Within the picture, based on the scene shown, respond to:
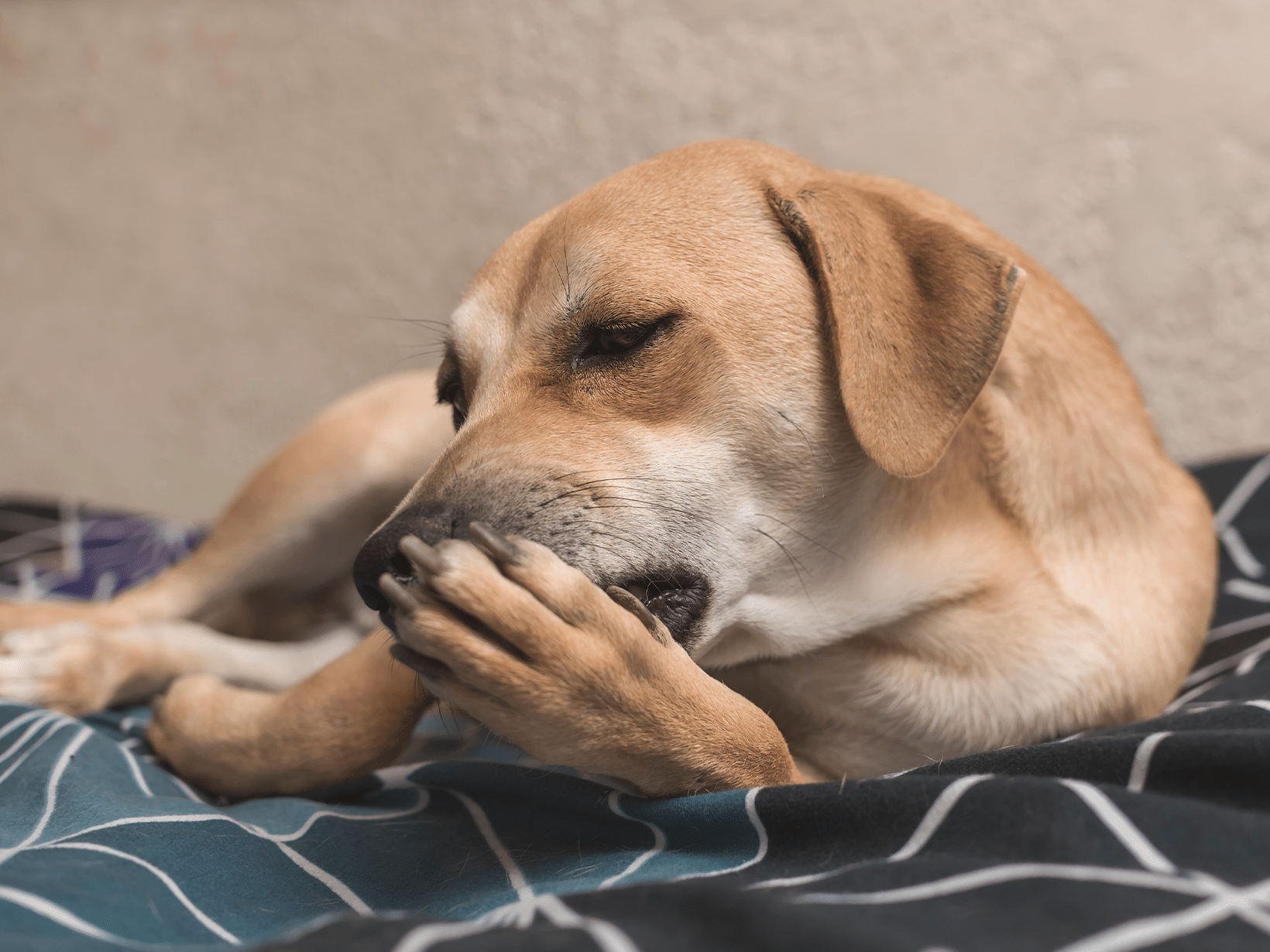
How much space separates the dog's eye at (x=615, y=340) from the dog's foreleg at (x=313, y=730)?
0.54 m

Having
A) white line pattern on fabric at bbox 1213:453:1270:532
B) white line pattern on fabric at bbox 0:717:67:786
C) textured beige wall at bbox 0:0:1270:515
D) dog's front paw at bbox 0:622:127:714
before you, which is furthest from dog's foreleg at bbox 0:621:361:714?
white line pattern on fabric at bbox 1213:453:1270:532

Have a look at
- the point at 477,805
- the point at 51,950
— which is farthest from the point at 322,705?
the point at 51,950

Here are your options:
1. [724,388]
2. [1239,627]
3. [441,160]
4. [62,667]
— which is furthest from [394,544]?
[441,160]

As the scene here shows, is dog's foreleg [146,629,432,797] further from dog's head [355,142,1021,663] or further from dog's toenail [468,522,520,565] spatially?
dog's toenail [468,522,520,565]

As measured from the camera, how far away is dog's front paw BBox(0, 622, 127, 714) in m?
1.57

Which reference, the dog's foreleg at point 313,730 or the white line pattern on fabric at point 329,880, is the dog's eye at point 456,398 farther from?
the white line pattern on fabric at point 329,880

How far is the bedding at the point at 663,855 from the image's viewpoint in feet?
2.16

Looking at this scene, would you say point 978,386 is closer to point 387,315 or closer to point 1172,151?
point 1172,151

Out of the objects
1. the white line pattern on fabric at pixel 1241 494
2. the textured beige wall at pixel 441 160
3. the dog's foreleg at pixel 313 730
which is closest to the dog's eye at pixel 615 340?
the dog's foreleg at pixel 313 730

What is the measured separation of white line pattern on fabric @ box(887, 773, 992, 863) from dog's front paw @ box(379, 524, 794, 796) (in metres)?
0.23

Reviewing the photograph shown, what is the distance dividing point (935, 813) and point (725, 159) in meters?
1.00

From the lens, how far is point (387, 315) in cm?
339

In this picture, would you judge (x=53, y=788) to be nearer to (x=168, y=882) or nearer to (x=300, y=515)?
(x=168, y=882)

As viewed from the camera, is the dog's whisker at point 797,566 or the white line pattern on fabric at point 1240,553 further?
the white line pattern on fabric at point 1240,553
